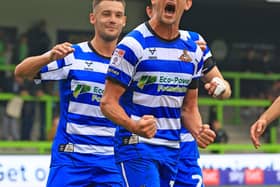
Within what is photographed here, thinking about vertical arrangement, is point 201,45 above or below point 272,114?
above

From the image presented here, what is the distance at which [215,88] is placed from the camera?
5.23 meters

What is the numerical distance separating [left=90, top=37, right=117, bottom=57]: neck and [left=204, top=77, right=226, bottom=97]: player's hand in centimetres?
110

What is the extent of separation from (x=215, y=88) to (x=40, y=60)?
1.33 m

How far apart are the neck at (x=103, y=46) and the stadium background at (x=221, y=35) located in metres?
7.05

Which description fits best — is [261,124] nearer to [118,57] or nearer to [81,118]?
[118,57]

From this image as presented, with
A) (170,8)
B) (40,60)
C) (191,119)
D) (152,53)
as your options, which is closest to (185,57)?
(152,53)

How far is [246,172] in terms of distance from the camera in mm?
14875

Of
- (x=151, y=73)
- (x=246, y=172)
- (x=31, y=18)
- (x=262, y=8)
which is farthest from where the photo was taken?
(x=262, y=8)

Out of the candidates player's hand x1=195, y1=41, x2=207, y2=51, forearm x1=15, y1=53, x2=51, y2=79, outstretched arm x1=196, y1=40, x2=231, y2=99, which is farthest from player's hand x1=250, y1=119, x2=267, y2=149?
forearm x1=15, y1=53, x2=51, y2=79

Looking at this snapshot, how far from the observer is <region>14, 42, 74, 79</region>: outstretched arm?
5.60m

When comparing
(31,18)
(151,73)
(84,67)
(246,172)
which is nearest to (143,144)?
(151,73)

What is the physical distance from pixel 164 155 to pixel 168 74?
567mm

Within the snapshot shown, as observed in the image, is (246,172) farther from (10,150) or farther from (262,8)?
(262,8)

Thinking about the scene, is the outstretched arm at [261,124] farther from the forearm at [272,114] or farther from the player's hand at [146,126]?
the player's hand at [146,126]
